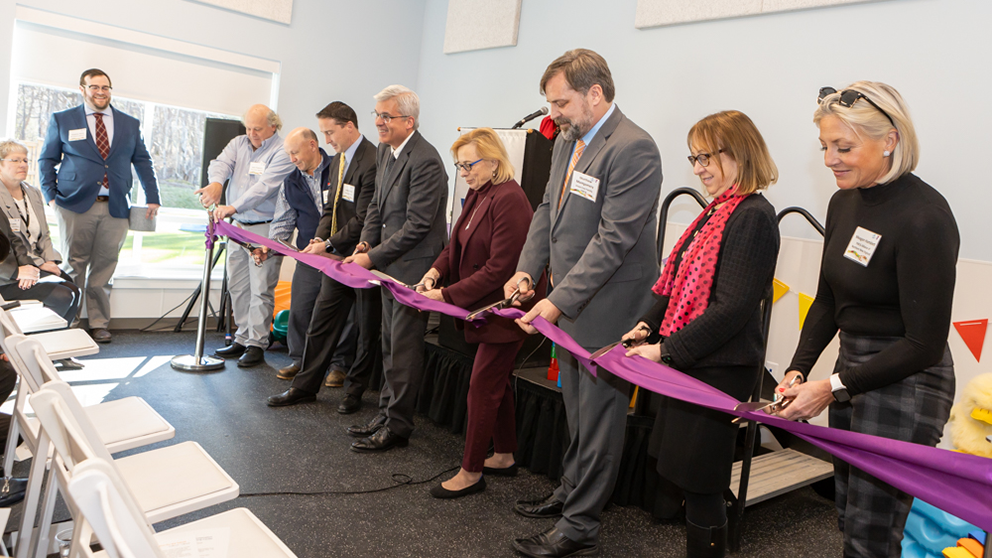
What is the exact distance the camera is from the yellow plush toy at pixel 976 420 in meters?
2.12

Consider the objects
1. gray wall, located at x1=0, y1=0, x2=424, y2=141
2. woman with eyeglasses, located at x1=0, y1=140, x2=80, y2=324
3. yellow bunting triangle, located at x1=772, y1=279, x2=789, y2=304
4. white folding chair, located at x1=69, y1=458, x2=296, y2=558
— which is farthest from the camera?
gray wall, located at x1=0, y1=0, x2=424, y2=141

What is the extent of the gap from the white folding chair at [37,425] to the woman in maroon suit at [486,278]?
48.5 inches

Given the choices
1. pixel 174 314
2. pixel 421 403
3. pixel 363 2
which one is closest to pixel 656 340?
pixel 421 403

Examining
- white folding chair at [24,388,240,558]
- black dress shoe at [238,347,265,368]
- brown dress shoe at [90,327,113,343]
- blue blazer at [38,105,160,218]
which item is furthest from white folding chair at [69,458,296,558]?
blue blazer at [38,105,160,218]

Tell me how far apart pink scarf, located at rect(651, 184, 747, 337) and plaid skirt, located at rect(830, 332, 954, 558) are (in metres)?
0.41

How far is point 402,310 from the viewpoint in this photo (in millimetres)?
3285

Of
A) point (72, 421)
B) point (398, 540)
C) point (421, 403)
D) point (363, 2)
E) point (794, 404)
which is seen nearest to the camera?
point (72, 421)

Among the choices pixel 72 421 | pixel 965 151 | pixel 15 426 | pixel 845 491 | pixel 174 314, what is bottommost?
pixel 174 314

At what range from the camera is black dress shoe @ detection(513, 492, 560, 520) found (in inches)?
107

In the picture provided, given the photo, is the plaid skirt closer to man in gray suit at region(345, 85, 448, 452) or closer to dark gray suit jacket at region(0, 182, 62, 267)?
man in gray suit at region(345, 85, 448, 452)

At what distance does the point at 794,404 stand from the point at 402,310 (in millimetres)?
2091

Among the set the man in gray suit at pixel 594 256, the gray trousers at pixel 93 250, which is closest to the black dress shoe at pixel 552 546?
the man in gray suit at pixel 594 256

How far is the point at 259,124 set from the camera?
4879 millimetres

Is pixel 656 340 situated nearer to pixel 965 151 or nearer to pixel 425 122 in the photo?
pixel 965 151
